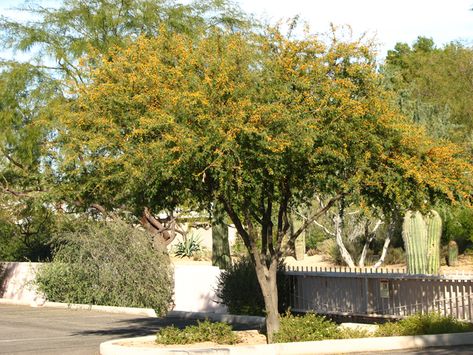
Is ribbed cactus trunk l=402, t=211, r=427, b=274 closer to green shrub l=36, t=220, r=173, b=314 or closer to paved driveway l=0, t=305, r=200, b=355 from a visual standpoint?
green shrub l=36, t=220, r=173, b=314

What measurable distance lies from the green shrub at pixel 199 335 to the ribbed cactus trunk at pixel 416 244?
15.0 metres

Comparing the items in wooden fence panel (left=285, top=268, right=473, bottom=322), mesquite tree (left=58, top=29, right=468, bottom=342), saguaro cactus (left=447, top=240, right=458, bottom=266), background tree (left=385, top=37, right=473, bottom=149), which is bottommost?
wooden fence panel (left=285, top=268, right=473, bottom=322)

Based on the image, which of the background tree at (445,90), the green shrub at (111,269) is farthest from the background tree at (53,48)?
the background tree at (445,90)

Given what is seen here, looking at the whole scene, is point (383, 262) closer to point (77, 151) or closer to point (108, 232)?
point (108, 232)

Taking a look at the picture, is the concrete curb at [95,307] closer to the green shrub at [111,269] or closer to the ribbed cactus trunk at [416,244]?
the green shrub at [111,269]

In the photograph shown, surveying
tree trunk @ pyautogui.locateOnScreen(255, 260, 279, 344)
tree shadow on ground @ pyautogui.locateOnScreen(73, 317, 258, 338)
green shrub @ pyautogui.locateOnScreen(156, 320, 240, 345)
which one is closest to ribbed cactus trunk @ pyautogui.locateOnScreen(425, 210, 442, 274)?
tree shadow on ground @ pyautogui.locateOnScreen(73, 317, 258, 338)

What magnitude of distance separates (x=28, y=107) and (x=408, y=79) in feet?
127

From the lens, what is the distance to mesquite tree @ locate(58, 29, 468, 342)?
1427 centimetres

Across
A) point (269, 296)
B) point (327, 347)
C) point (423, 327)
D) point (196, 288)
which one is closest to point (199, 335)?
point (269, 296)

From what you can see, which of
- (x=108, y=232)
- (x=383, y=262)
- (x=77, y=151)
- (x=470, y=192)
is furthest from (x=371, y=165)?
(x=383, y=262)

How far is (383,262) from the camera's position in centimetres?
3978

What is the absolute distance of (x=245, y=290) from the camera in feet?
75.6

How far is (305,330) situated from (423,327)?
90.7 inches

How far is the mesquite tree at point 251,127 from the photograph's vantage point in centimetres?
1427
